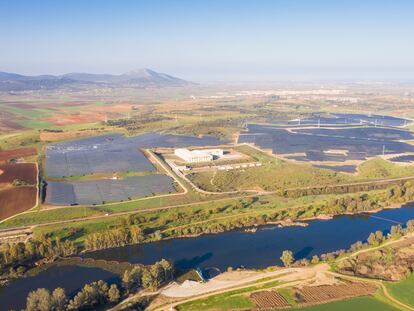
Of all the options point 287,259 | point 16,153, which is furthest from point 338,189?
point 16,153

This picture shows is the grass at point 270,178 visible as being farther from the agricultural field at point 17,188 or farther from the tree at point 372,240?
the agricultural field at point 17,188

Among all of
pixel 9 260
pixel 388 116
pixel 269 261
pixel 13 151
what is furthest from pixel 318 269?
pixel 388 116

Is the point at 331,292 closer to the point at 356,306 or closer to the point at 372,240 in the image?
the point at 356,306

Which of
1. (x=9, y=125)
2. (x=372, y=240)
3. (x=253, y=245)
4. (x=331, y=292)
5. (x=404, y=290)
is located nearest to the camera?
(x=404, y=290)

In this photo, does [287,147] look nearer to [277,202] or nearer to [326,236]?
[277,202]

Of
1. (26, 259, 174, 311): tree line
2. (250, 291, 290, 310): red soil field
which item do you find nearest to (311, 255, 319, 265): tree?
(250, 291, 290, 310): red soil field

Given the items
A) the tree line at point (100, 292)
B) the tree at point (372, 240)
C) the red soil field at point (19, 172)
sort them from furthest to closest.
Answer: the red soil field at point (19, 172), the tree at point (372, 240), the tree line at point (100, 292)

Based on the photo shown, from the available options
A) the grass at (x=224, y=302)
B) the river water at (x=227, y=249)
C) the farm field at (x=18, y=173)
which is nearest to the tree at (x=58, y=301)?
the river water at (x=227, y=249)

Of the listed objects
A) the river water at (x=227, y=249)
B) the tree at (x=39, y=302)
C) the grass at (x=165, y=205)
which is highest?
the tree at (x=39, y=302)
